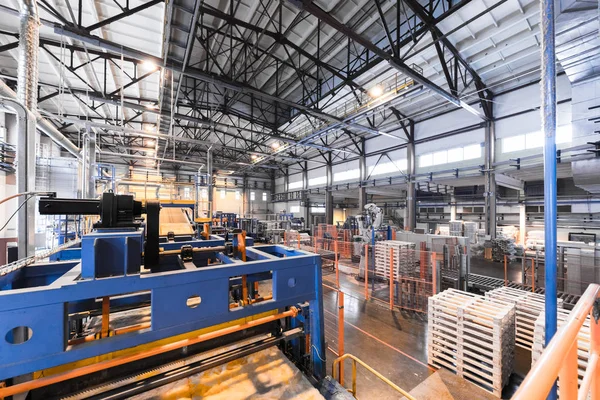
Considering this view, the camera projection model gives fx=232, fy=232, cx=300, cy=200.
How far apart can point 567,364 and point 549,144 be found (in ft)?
8.51

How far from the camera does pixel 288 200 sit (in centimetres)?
3042

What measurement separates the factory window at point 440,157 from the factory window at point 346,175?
6.63 meters

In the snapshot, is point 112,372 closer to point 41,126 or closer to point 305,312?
point 305,312

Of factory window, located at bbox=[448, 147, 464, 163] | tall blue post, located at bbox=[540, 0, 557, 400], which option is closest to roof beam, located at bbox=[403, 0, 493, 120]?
factory window, located at bbox=[448, 147, 464, 163]

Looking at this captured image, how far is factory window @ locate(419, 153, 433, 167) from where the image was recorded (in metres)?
15.9

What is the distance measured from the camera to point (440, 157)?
1537 centimetres

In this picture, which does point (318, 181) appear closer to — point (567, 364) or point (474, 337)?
point (474, 337)

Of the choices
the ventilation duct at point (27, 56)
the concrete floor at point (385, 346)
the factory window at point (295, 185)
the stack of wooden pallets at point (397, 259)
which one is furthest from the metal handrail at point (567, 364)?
the factory window at point (295, 185)

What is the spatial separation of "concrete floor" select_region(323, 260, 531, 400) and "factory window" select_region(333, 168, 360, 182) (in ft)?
47.7

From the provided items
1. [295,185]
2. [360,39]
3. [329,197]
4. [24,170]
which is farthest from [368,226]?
[295,185]

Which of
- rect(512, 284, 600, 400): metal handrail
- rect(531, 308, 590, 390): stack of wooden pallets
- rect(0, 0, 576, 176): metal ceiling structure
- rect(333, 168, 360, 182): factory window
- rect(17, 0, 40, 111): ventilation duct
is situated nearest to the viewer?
rect(512, 284, 600, 400): metal handrail

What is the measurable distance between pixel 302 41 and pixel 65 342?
1198 cm

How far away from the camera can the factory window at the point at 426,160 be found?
52.1 ft

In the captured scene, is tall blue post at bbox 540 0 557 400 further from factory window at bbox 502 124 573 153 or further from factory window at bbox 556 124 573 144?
factory window at bbox 502 124 573 153
